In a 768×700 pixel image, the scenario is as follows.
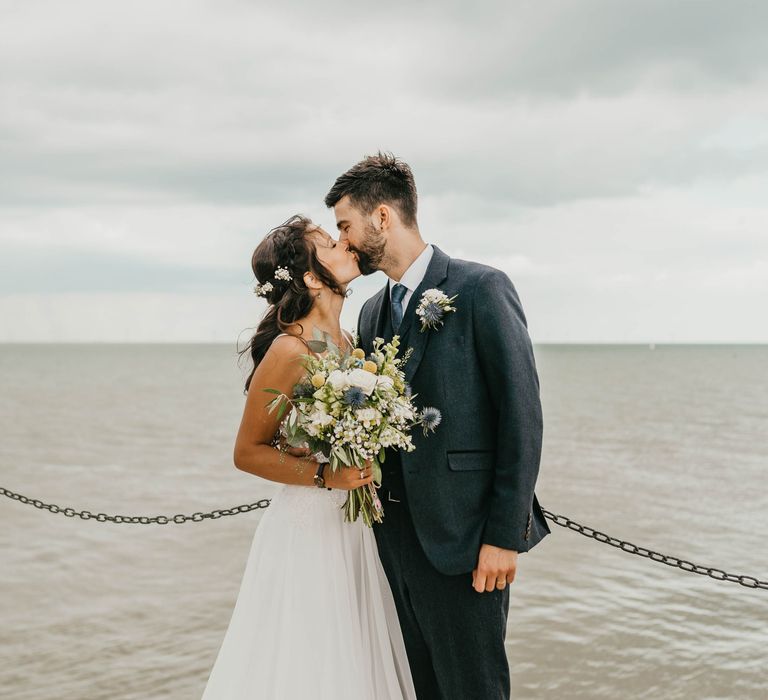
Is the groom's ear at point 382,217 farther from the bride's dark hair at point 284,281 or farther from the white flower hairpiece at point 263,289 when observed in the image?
the white flower hairpiece at point 263,289

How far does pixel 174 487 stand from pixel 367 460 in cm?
1156

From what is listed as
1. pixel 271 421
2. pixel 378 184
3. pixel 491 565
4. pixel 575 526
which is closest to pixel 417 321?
pixel 378 184

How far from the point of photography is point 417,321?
3.49 m

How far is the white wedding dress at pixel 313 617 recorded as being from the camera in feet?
11.6

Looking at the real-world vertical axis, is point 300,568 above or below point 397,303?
below

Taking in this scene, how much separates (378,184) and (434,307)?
0.67m

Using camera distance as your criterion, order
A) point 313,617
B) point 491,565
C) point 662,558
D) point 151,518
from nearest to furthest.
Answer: point 491,565, point 313,617, point 662,558, point 151,518

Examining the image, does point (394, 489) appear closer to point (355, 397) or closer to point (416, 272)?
point (355, 397)

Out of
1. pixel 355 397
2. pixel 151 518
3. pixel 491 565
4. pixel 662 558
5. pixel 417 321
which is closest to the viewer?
pixel 355 397

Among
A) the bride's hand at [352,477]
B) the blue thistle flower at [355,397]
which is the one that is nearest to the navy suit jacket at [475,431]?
the bride's hand at [352,477]

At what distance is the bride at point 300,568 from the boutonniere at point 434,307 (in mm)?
587

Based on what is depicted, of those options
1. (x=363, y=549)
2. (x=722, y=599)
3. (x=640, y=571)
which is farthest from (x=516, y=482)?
(x=640, y=571)

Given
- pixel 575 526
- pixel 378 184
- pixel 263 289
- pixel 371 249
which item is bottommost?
pixel 575 526

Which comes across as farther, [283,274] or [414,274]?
[283,274]
